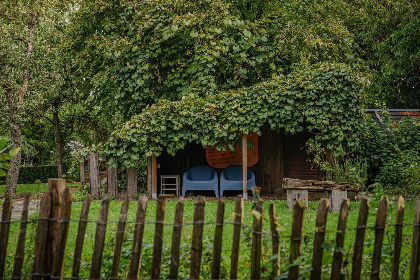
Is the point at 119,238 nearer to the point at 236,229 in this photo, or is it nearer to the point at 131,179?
the point at 236,229

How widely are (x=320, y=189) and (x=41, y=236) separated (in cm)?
670

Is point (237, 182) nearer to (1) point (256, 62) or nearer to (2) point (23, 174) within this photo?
(1) point (256, 62)

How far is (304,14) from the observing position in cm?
1822

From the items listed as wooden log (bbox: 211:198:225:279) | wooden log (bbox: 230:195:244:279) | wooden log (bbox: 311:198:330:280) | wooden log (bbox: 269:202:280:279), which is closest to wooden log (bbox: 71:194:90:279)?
wooden log (bbox: 211:198:225:279)

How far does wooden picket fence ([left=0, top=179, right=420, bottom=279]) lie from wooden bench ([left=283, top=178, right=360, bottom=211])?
5866mm

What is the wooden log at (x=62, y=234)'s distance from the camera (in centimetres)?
362

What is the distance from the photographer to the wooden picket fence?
3.37 meters

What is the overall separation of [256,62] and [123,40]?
4.06m

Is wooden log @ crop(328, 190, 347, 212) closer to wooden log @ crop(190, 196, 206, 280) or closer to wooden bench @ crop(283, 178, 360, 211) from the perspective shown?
wooden bench @ crop(283, 178, 360, 211)

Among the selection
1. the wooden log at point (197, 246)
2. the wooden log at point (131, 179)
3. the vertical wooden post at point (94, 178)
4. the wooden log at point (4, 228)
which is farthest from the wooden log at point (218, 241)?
the vertical wooden post at point (94, 178)

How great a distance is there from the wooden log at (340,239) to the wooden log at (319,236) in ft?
0.38

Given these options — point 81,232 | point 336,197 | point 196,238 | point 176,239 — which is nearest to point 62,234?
point 81,232

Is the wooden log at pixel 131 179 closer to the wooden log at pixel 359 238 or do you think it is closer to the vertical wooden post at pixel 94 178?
the vertical wooden post at pixel 94 178

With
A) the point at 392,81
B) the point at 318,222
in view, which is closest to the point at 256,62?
the point at 392,81
